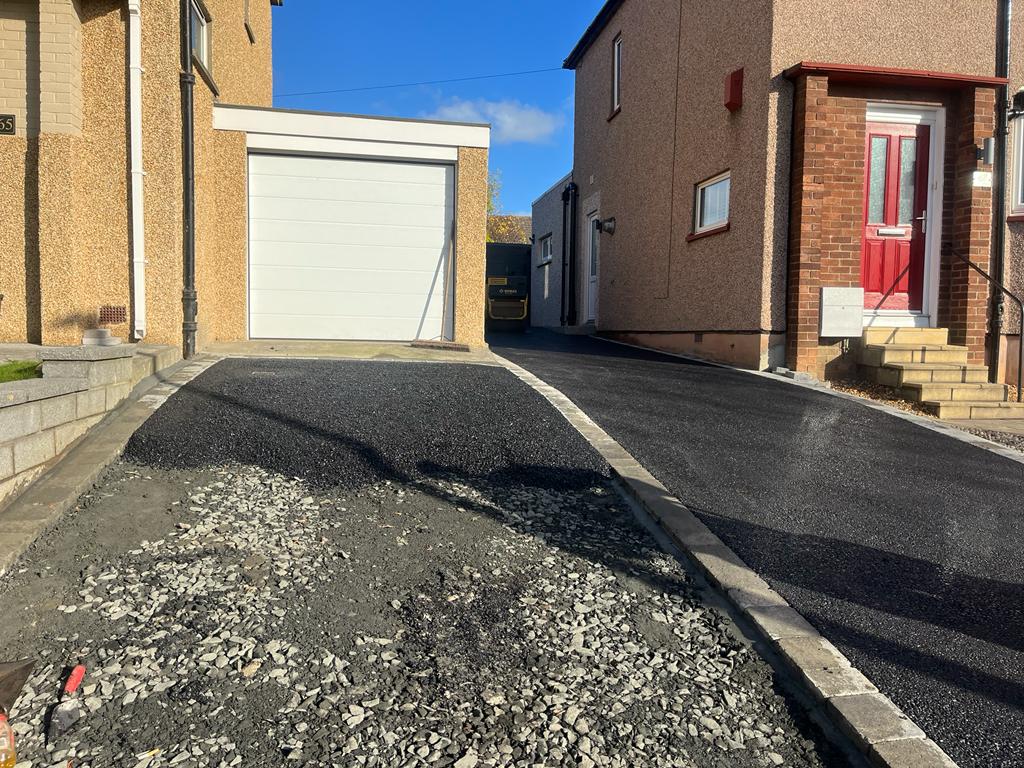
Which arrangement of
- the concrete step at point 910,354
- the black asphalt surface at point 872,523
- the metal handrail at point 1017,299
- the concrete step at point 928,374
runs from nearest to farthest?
the black asphalt surface at point 872,523
the concrete step at point 928,374
the concrete step at point 910,354
the metal handrail at point 1017,299

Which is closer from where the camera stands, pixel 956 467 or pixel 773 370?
pixel 956 467

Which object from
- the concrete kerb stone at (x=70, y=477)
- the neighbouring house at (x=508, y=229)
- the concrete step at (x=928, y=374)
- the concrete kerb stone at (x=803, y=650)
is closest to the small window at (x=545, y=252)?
the concrete step at (x=928, y=374)

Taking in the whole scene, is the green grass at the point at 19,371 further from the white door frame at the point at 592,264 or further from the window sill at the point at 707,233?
the white door frame at the point at 592,264

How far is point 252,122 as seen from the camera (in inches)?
352

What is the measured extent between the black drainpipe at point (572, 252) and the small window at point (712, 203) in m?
6.50

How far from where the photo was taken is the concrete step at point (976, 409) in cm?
764

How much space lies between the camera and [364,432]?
4.92 meters

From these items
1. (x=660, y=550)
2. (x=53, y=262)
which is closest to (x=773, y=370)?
(x=660, y=550)

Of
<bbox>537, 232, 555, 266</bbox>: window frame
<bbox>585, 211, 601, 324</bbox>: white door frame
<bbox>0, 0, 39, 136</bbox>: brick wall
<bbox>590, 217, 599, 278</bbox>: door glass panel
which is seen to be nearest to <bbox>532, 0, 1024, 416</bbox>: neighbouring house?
<bbox>585, 211, 601, 324</bbox>: white door frame

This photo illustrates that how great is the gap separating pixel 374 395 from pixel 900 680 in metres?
4.16

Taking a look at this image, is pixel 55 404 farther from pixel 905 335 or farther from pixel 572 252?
pixel 572 252

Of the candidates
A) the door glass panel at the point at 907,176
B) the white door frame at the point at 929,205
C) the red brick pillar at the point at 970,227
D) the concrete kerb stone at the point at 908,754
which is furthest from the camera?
the door glass panel at the point at 907,176

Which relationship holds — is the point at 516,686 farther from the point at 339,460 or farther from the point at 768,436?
the point at 768,436

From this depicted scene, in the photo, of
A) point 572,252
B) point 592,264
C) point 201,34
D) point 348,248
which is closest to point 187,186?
point 348,248
